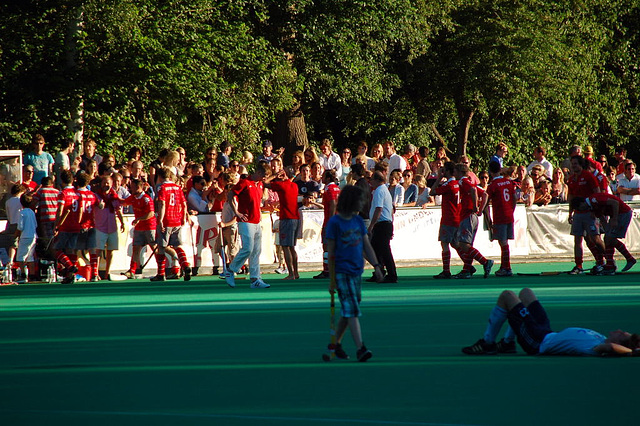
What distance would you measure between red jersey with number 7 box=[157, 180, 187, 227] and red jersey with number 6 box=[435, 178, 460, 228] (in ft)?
16.5

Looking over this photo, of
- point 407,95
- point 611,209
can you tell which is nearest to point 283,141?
point 407,95

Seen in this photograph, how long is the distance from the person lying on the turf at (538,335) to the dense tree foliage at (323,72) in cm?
2159

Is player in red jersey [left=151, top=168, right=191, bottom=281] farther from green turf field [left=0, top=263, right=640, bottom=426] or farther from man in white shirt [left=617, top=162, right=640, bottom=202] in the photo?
man in white shirt [left=617, top=162, right=640, bottom=202]

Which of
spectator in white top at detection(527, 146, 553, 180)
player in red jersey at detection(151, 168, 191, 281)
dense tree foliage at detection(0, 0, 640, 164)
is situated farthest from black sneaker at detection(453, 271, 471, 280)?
dense tree foliage at detection(0, 0, 640, 164)

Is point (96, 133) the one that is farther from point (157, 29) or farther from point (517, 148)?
point (517, 148)

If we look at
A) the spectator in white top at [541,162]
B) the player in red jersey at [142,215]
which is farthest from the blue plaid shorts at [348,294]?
the spectator in white top at [541,162]

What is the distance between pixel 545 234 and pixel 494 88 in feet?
59.8

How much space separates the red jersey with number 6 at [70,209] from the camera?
2139 cm

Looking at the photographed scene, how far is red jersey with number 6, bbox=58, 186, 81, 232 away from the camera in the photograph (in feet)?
70.2

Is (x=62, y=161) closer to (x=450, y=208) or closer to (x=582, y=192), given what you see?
(x=450, y=208)

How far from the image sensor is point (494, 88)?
146ft

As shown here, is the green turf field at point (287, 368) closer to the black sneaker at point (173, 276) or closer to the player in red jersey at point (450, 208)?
the player in red jersey at point (450, 208)

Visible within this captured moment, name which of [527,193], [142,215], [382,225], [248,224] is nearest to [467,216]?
[382,225]

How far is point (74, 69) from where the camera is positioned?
30.1m
